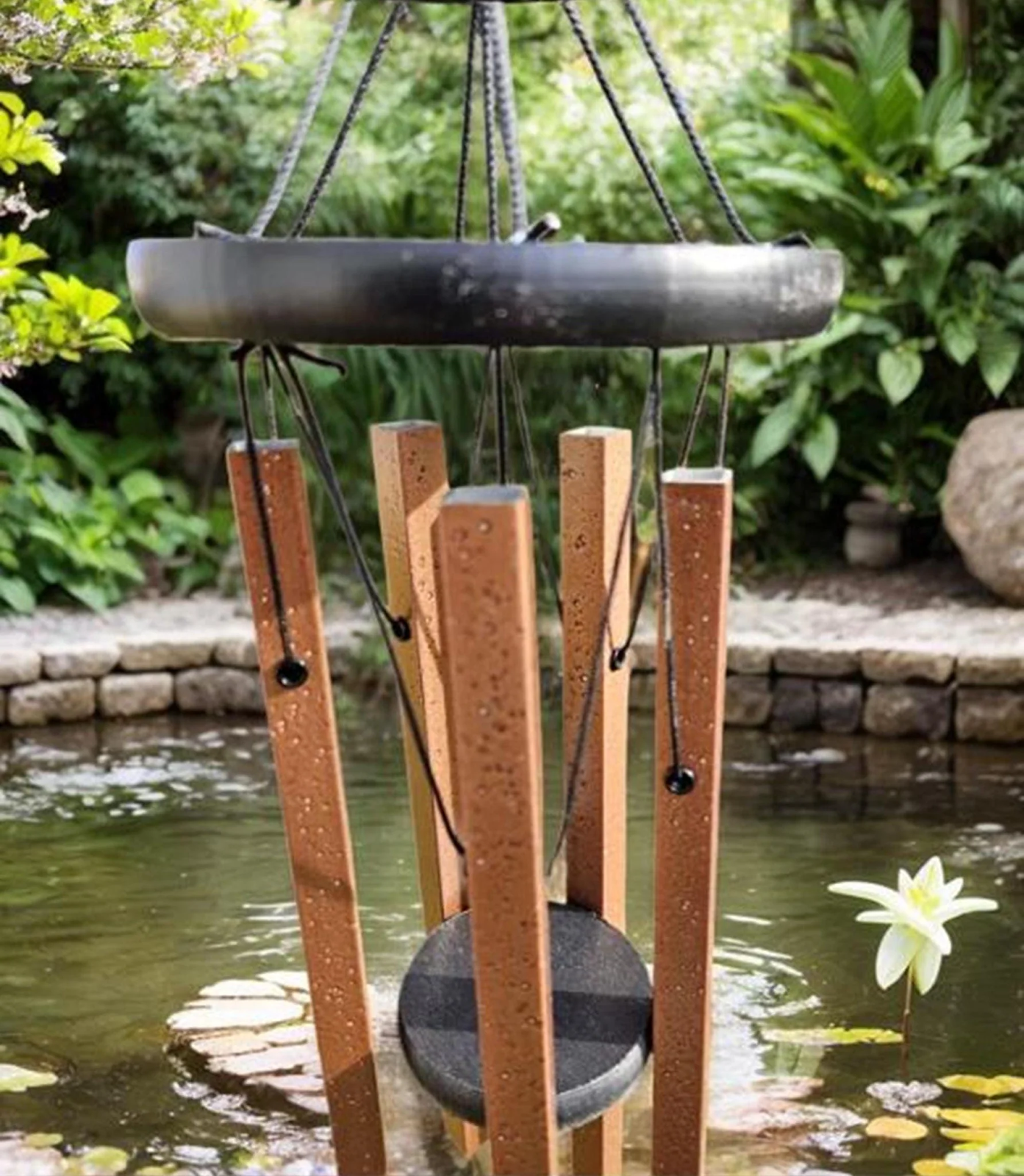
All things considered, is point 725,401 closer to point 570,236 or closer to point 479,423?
point 479,423

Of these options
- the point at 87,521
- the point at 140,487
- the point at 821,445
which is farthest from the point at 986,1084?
the point at 140,487

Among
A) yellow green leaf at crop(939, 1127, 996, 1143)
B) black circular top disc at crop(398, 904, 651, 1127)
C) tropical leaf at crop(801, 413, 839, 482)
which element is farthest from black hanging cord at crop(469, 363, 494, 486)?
tropical leaf at crop(801, 413, 839, 482)

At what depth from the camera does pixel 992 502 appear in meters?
7.78

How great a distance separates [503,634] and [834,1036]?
6.92ft

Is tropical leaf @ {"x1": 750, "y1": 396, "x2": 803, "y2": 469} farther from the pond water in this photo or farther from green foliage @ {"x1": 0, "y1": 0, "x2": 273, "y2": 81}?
green foliage @ {"x1": 0, "y1": 0, "x2": 273, "y2": 81}

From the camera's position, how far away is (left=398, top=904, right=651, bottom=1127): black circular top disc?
2938mm

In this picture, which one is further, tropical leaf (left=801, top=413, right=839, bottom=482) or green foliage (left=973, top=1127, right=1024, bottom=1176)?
tropical leaf (left=801, top=413, right=839, bottom=482)

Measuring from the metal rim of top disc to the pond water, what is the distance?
166 cm

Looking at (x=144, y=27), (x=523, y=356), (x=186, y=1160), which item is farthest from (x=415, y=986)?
(x=523, y=356)

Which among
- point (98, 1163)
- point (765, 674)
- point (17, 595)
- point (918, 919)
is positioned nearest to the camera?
point (98, 1163)

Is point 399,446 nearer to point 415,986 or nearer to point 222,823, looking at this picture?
point 415,986

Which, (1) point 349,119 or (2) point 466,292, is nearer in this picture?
(2) point 466,292

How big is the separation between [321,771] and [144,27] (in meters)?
2.17

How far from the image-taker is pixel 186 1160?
3631 mm
